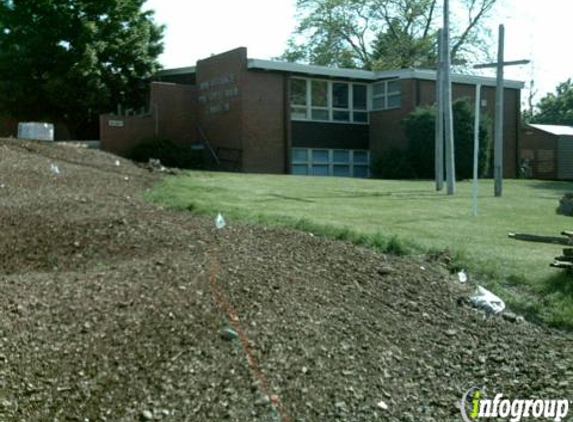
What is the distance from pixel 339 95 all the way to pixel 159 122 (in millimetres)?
8146

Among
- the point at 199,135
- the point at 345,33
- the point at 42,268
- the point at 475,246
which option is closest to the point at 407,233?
the point at 475,246

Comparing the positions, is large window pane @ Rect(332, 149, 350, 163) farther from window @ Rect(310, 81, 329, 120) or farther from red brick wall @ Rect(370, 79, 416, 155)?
window @ Rect(310, 81, 329, 120)

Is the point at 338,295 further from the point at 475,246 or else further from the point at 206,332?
the point at 475,246

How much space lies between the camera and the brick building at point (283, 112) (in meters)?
31.0

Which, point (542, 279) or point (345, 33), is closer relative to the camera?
point (542, 279)

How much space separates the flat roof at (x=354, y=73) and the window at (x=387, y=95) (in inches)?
15.9

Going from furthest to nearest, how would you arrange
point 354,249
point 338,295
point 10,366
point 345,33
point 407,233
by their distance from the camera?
1. point 345,33
2. point 407,233
3. point 354,249
4. point 338,295
5. point 10,366

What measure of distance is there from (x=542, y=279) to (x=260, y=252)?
296cm

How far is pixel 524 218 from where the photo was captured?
563 inches

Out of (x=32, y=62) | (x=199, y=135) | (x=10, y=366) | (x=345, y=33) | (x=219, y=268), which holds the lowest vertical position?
(x=10, y=366)

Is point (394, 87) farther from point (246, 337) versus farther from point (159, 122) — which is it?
point (246, 337)

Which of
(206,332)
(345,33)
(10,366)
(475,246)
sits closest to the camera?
(10,366)

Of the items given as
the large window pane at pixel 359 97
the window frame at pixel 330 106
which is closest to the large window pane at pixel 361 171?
the window frame at pixel 330 106

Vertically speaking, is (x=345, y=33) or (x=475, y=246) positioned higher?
(x=345, y=33)
